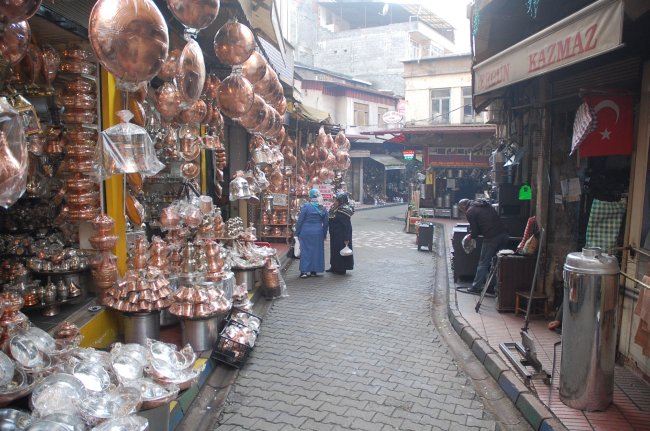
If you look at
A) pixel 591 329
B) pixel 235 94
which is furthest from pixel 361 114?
pixel 591 329

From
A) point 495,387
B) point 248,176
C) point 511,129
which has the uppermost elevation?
point 511,129

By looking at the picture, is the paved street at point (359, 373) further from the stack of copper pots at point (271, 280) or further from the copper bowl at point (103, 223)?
the copper bowl at point (103, 223)

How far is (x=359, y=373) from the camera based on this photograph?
5.23 meters

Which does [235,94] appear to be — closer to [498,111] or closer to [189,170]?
[189,170]

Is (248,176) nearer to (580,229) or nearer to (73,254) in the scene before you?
(73,254)

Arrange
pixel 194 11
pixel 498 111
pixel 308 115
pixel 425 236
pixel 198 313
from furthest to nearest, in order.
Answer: pixel 425 236
pixel 308 115
pixel 498 111
pixel 198 313
pixel 194 11

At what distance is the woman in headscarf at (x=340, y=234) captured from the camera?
10.4 m

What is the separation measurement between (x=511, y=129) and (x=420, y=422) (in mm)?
7624

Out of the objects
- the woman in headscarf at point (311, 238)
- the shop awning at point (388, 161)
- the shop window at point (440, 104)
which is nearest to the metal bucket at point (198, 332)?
the woman in headscarf at point (311, 238)

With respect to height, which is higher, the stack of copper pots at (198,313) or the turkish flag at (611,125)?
the turkish flag at (611,125)

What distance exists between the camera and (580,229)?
6848 mm

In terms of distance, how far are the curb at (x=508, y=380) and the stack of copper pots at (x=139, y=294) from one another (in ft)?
11.7

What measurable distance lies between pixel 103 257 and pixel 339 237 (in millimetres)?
6072

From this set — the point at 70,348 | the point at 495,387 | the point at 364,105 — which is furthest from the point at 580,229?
the point at 364,105
